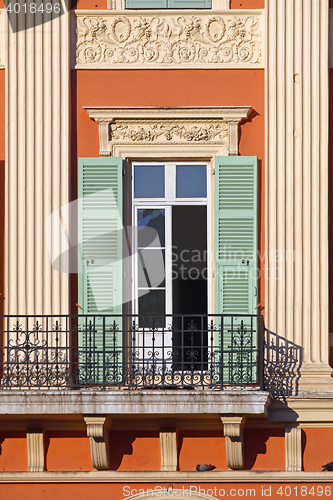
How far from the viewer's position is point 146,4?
880cm

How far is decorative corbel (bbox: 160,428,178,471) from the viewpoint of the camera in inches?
321

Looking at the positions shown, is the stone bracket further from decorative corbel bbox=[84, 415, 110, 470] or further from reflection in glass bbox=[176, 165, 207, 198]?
reflection in glass bbox=[176, 165, 207, 198]

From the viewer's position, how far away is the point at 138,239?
8.72 meters

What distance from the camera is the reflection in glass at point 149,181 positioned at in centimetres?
871

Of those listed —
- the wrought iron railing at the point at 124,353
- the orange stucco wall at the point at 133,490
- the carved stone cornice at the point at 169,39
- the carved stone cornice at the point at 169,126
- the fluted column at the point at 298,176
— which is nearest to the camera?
the wrought iron railing at the point at 124,353

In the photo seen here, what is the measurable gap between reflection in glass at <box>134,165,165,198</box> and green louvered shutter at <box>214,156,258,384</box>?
27.6 inches

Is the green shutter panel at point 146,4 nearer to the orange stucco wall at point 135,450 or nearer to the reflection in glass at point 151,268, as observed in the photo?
the reflection in glass at point 151,268

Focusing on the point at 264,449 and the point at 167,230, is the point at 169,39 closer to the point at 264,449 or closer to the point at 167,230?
the point at 167,230

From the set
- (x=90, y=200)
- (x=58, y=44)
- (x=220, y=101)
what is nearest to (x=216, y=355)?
(x=90, y=200)

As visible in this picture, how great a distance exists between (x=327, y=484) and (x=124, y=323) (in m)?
2.97

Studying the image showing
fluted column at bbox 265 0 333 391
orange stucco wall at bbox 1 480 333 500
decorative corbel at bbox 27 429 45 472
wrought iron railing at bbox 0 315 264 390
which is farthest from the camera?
fluted column at bbox 265 0 333 391

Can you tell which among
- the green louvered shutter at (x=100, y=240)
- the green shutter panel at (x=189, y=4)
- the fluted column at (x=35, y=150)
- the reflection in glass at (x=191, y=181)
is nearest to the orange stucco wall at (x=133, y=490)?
the green louvered shutter at (x=100, y=240)

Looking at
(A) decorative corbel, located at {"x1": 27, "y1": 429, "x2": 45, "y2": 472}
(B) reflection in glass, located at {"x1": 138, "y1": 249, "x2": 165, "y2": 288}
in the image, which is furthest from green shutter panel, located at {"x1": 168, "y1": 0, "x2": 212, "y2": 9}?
(A) decorative corbel, located at {"x1": 27, "y1": 429, "x2": 45, "y2": 472}

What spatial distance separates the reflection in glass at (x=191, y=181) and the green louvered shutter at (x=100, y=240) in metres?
0.73
